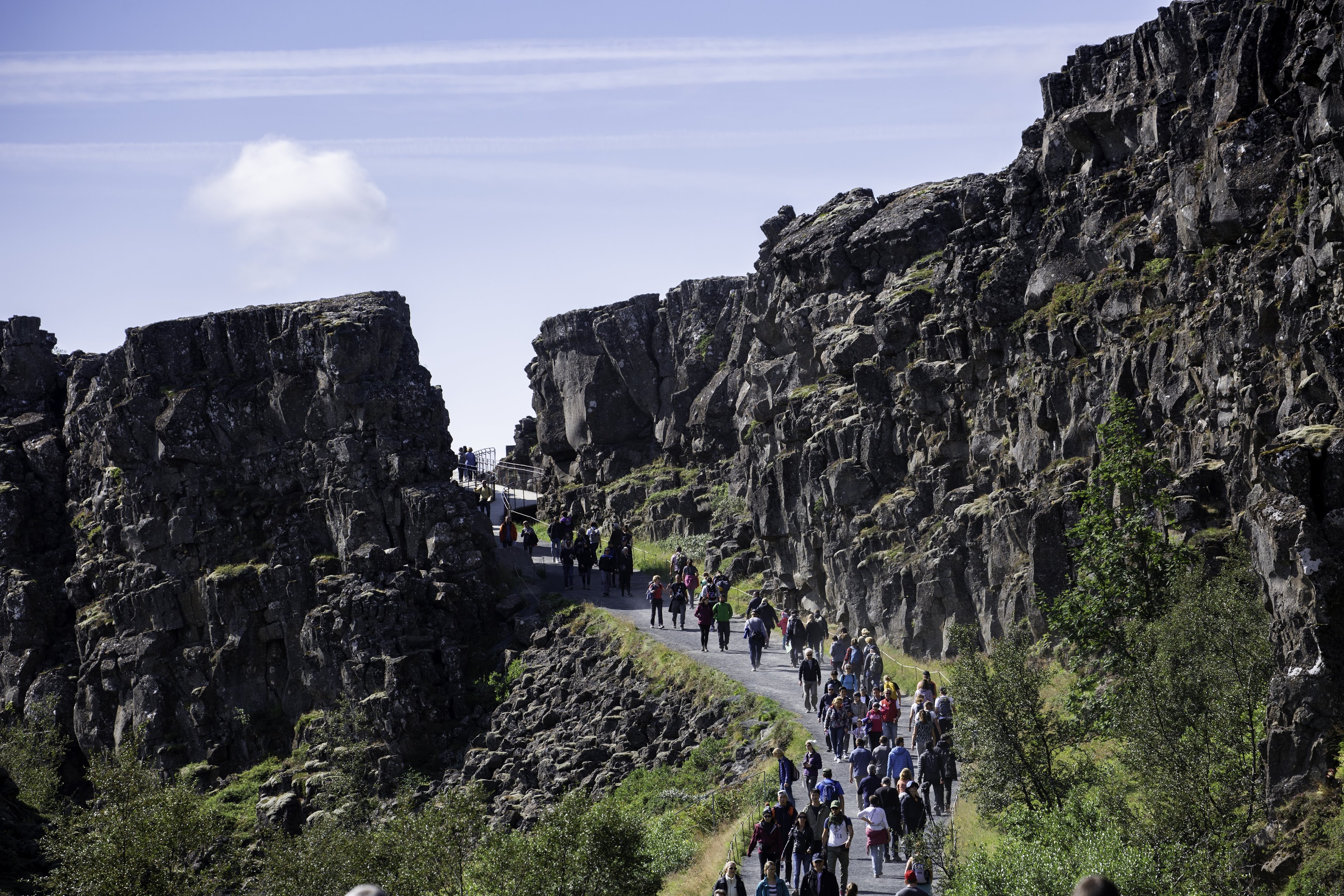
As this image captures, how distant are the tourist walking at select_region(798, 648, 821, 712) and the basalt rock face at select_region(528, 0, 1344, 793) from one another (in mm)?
6876

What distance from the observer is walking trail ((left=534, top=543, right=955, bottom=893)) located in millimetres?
30531

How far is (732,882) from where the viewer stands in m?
27.1

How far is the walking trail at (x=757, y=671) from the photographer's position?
100ft

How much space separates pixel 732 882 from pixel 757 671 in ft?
75.5

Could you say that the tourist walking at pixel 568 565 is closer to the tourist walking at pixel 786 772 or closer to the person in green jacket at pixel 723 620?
the person in green jacket at pixel 723 620

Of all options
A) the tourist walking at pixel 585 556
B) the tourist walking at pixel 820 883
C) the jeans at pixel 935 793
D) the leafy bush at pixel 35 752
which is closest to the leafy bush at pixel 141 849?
the leafy bush at pixel 35 752

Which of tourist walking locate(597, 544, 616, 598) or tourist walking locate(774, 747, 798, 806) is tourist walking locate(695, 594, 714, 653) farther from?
tourist walking locate(774, 747, 798, 806)

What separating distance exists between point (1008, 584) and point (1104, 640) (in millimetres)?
8487

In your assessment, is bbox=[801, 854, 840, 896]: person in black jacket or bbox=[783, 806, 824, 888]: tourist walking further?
bbox=[783, 806, 824, 888]: tourist walking

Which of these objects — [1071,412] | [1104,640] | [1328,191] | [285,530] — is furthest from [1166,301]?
[285,530]

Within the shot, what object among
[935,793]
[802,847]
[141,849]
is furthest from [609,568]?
[802,847]

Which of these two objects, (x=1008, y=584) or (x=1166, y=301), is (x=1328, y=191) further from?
(x=1008, y=584)

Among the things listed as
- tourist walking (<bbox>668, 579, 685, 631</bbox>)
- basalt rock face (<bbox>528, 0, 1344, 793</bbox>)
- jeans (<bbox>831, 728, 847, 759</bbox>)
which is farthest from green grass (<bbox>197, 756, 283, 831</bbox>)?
jeans (<bbox>831, 728, 847, 759</bbox>)

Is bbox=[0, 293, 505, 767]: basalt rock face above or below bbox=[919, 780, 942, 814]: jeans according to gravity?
above
